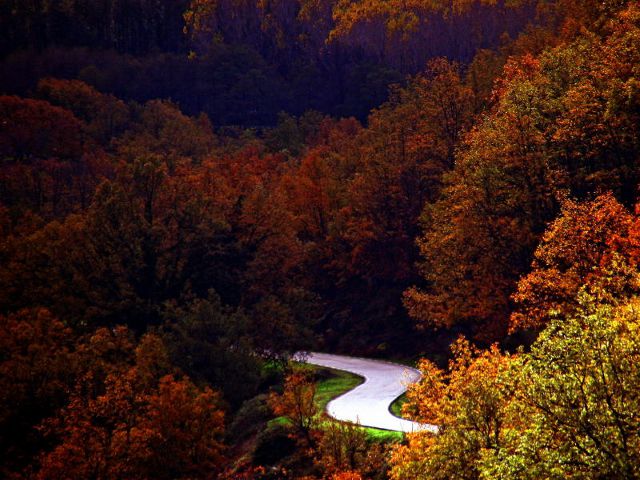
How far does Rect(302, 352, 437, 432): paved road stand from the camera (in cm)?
3738

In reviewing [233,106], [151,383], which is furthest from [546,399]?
[233,106]

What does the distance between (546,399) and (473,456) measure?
4.47m

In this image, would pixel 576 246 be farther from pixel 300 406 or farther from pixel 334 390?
pixel 334 390

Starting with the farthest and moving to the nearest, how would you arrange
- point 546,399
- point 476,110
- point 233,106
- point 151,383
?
1. point 233,106
2. point 476,110
3. point 151,383
4. point 546,399

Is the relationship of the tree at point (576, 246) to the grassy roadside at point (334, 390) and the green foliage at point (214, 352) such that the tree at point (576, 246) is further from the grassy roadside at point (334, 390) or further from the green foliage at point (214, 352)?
the green foliage at point (214, 352)

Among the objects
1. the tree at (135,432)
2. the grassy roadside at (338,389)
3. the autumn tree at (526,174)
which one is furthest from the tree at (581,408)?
the autumn tree at (526,174)

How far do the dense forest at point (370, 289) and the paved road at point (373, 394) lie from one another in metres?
1.77

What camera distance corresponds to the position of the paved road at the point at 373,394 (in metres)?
37.4

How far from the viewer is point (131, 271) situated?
187ft

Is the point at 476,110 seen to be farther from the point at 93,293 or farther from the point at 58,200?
the point at 58,200

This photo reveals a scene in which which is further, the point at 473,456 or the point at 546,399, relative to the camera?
the point at 473,456

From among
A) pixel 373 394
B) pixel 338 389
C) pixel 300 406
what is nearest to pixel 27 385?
pixel 300 406

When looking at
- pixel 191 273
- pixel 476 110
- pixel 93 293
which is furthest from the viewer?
pixel 476 110

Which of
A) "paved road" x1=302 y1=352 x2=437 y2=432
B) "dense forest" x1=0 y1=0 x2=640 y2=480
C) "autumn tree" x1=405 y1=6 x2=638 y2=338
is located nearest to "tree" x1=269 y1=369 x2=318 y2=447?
"dense forest" x1=0 y1=0 x2=640 y2=480
